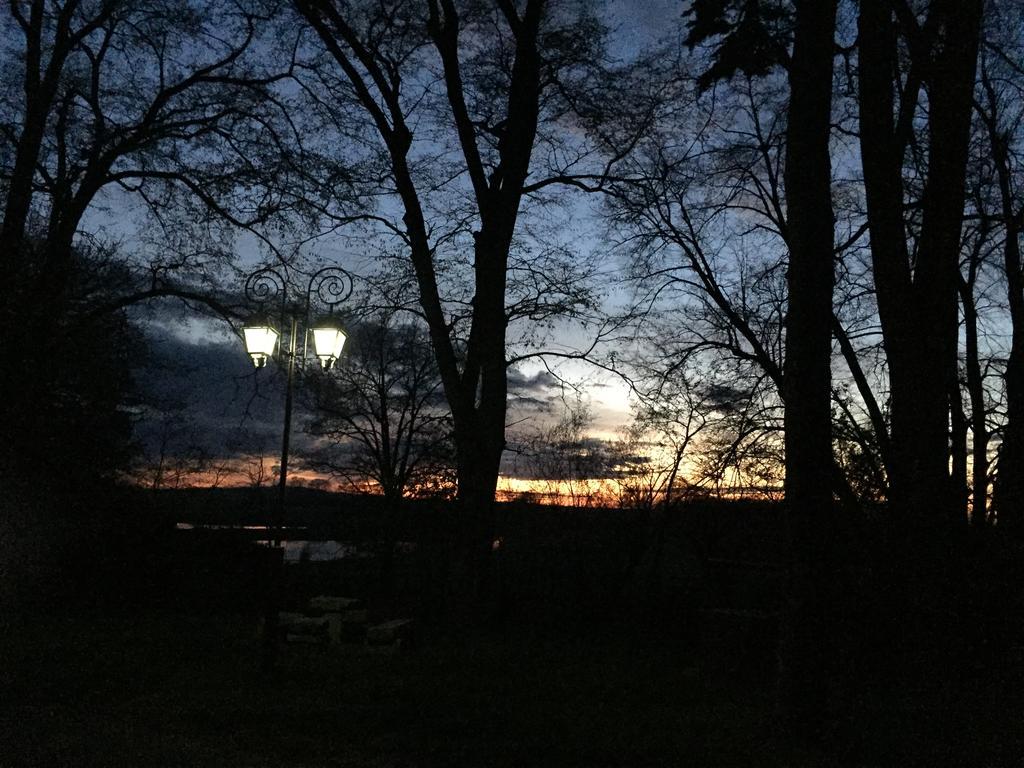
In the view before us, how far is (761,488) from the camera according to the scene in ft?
47.7

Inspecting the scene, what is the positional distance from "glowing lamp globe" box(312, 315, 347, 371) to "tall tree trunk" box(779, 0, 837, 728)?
7.24 m

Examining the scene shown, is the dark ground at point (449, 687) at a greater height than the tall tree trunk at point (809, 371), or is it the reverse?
the tall tree trunk at point (809, 371)

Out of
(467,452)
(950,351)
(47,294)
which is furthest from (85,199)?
(950,351)

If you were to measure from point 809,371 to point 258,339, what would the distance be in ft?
28.0

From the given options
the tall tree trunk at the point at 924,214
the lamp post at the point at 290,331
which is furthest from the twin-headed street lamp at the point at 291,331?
the tall tree trunk at the point at 924,214

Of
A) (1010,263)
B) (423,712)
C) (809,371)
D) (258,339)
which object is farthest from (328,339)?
(1010,263)

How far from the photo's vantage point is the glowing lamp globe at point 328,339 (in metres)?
12.7

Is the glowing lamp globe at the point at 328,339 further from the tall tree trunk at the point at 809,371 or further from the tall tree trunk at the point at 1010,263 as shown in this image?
the tall tree trunk at the point at 1010,263

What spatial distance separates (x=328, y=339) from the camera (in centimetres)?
1272

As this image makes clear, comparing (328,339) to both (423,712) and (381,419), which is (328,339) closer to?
(423,712)

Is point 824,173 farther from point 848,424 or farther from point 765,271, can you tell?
point 765,271

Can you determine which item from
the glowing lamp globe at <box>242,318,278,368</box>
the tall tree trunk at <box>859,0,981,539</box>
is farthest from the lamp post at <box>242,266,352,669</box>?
the tall tree trunk at <box>859,0,981,539</box>

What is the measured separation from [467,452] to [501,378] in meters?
1.19

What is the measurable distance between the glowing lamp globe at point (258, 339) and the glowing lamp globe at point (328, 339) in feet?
2.46
